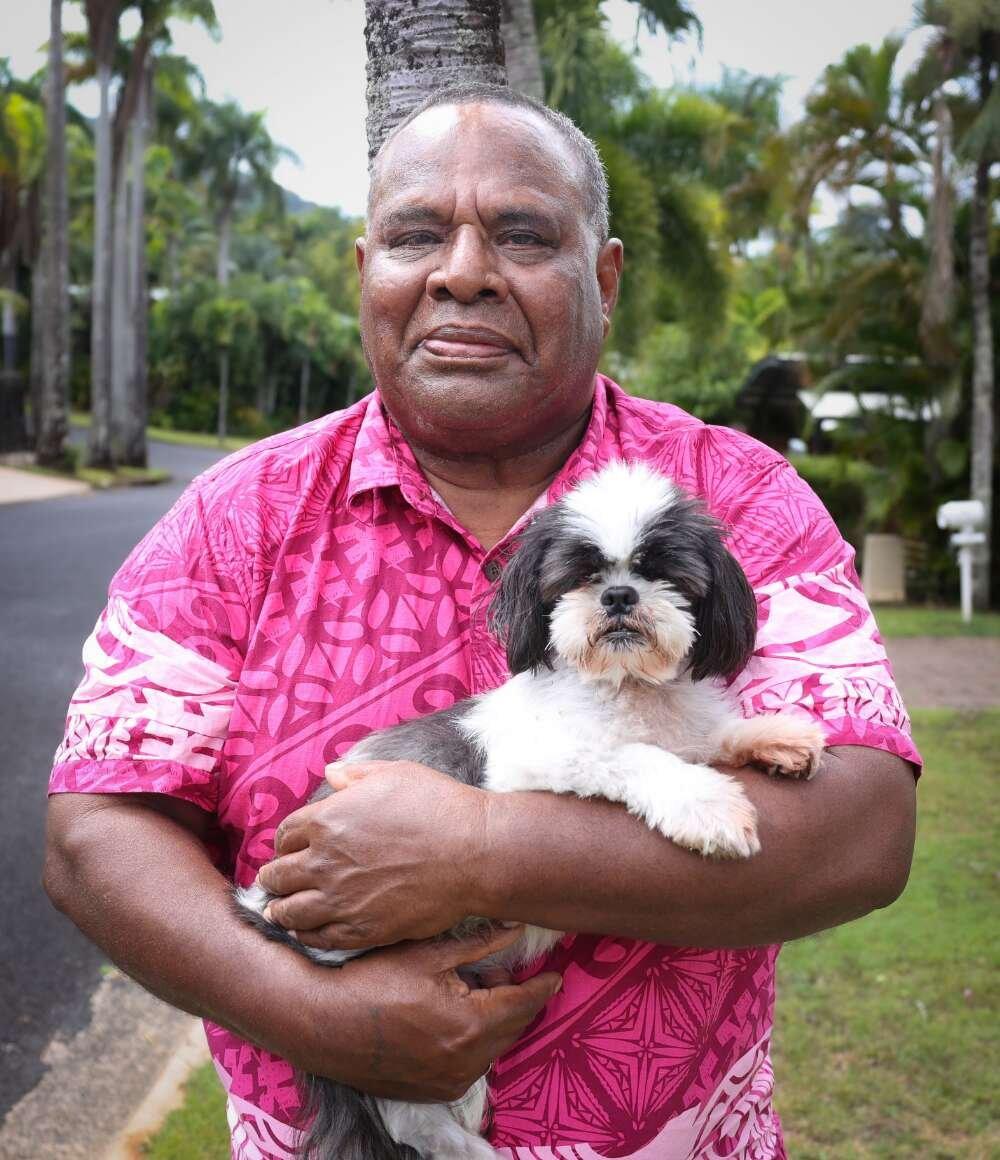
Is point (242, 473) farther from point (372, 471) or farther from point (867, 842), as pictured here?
point (867, 842)

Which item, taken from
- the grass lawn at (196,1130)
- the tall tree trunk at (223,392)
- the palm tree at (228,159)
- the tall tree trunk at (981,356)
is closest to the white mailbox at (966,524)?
the tall tree trunk at (981,356)

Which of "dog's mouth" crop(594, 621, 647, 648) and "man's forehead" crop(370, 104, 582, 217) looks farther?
"man's forehead" crop(370, 104, 582, 217)

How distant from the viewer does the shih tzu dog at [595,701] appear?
2.21m

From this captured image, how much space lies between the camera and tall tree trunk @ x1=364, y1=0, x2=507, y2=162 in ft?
12.9

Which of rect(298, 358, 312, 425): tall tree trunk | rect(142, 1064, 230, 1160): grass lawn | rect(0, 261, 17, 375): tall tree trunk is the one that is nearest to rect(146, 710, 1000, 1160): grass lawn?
rect(142, 1064, 230, 1160): grass lawn

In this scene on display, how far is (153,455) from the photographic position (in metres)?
47.9

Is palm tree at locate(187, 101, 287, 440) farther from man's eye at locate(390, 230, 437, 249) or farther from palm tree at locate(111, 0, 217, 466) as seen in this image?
man's eye at locate(390, 230, 437, 249)

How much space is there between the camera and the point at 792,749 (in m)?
2.12

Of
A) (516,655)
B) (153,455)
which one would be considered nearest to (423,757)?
(516,655)

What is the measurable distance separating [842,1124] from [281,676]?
3.77 metres

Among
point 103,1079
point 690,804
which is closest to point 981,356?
point 103,1079

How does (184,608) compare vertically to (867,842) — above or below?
above

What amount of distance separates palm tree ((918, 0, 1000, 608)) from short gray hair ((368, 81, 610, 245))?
61.3 ft

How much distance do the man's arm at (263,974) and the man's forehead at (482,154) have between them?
4.47 feet
